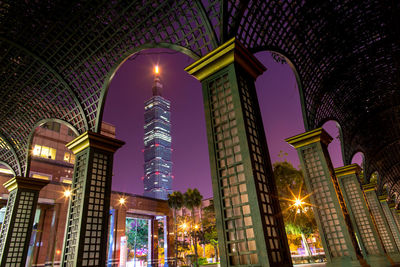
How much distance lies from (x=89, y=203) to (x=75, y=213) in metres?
0.61

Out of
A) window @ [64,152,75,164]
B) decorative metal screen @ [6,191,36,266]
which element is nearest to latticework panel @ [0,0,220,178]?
decorative metal screen @ [6,191,36,266]

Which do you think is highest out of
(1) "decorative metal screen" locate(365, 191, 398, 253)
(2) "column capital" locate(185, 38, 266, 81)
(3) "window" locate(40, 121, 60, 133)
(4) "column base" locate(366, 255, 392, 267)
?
(3) "window" locate(40, 121, 60, 133)

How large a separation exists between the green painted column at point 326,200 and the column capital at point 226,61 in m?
4.91

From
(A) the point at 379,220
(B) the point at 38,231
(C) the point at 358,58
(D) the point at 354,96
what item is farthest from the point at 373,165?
(B) the point at 38,231

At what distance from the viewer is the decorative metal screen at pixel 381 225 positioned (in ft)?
56.5

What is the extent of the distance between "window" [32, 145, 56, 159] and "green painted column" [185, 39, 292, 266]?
1352 inches

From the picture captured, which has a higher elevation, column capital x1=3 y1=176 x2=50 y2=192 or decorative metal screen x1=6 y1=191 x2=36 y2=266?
column capital x1=3 y1=176 x2=50 y2=192

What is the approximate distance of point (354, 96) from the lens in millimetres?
14141

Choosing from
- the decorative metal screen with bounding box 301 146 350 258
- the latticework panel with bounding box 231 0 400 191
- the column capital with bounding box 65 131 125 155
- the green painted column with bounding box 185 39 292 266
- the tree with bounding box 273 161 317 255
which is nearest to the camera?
the green painted column with bounding box 185 39 292 266

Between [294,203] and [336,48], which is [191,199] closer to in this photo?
[294,203]

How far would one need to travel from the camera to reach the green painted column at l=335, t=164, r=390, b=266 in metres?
12.6

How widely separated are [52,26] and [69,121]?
3870 millimetres

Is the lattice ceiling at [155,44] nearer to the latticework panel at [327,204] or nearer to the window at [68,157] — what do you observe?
the latticework panel at [327,204]

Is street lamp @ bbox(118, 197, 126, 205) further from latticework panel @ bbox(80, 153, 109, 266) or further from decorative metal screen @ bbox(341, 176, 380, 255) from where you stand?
decorative metal screen @ bbox(341, 176, 380, 255)
